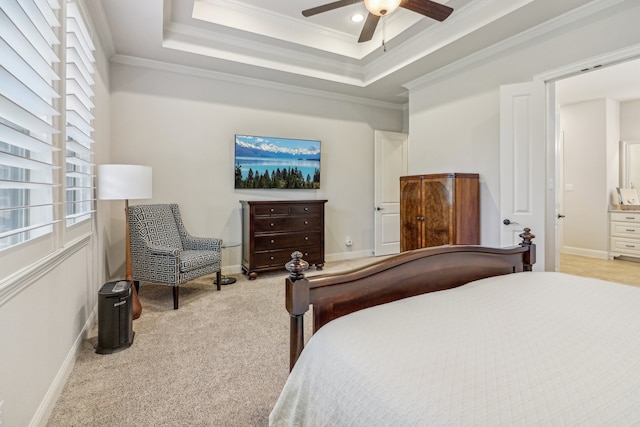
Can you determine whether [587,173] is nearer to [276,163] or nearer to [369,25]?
[369,25]

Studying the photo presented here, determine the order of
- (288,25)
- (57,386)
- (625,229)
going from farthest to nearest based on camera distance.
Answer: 1. (625,229)
2. (288,25)
3. (57,386)

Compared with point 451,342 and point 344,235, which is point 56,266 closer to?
point 451,342

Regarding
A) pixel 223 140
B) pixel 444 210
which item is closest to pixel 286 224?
pixel 223 140

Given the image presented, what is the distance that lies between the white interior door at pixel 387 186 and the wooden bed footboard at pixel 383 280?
3.49m

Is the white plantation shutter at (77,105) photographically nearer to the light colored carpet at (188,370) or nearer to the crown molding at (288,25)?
the light colored carpet at (188,370)

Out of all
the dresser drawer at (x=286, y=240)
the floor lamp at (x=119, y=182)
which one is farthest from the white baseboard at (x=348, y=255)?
the floor lamp at (x=119, y=182)

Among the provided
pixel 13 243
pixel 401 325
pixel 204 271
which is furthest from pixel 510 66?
pixel 13 243

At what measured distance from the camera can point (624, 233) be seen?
16.8 feet

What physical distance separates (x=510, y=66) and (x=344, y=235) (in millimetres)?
3164

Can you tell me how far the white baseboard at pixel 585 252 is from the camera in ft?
17.6

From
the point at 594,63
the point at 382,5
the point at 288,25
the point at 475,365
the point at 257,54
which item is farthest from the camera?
the point at 257,54

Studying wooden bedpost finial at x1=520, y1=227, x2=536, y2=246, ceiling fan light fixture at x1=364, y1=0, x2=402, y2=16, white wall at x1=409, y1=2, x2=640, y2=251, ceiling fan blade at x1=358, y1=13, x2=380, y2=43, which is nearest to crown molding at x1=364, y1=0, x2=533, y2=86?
white wall at x1=409, y1=2, x2=640, y2=251

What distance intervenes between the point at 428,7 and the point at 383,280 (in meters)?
2.25

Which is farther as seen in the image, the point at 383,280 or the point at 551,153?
the point at 551,153
